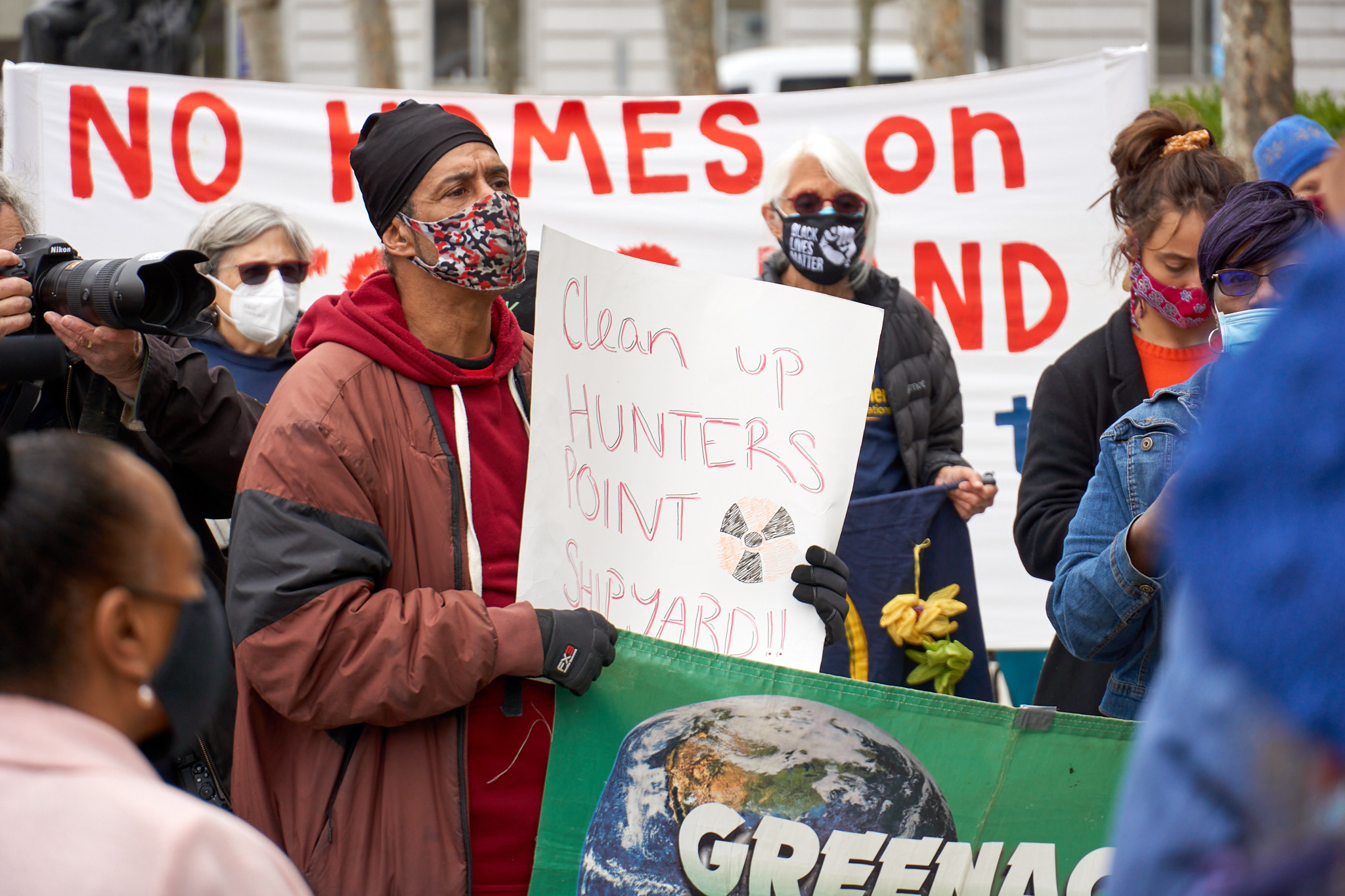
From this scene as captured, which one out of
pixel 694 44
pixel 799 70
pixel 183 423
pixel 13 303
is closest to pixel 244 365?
pixel 183 423

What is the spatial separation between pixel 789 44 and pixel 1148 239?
18094 mm

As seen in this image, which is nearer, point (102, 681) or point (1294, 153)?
point (102, 681)

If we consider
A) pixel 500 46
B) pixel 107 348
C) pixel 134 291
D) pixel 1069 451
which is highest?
pixel 500 46

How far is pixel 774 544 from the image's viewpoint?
85.6 inches

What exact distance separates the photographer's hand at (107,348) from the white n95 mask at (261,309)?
114 cm

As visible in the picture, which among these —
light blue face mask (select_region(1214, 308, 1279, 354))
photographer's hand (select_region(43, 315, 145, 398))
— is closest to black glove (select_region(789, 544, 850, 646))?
light blue face mask (select_region(1214, 308, 1279, 354))

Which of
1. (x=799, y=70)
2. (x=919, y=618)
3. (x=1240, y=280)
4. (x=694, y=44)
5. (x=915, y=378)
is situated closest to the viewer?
(x=1240, y=280)

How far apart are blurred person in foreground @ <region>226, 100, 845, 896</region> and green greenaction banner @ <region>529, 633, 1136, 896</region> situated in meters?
0.09

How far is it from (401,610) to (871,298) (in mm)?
1795

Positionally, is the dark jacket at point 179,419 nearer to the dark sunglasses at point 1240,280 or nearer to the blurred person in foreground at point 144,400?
the blurred person in foreground at point 144,400

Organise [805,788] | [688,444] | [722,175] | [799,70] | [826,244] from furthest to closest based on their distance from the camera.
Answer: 1. [799,70]
2. [722,175]
3. [826,244]
4. [688,444]
5. [805,788]

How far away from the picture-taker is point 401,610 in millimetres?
1926

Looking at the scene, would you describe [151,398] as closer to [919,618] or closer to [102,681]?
[102,681]

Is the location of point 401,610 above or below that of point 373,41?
below
